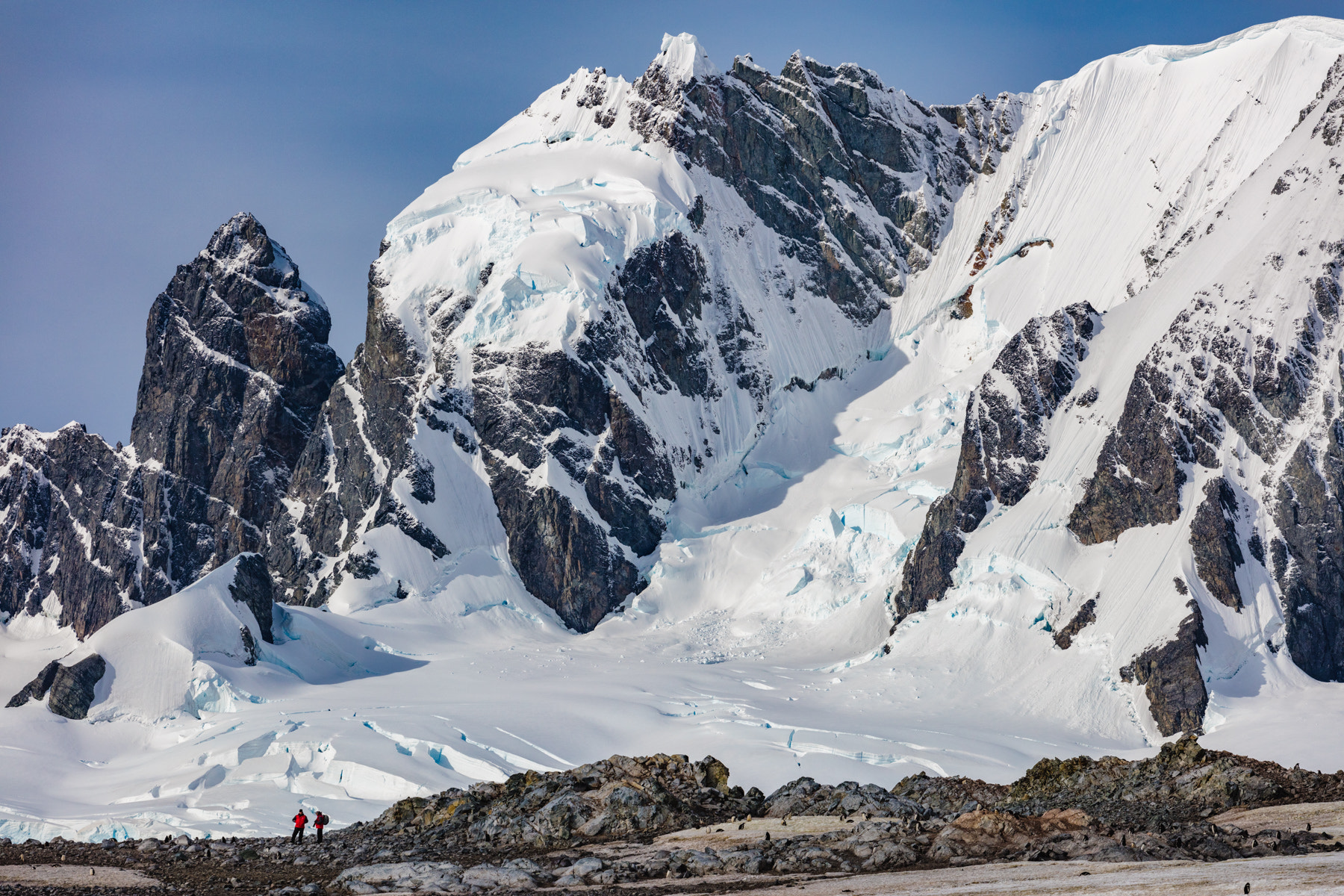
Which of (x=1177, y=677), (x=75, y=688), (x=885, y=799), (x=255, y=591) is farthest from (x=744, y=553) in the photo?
(x=885, y=799)

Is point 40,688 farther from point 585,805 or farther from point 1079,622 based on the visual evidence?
point 585,805

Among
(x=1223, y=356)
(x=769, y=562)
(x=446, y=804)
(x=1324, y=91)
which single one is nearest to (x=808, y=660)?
(x=769, y=562)

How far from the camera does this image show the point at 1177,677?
130 meters

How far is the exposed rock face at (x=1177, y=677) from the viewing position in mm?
127812

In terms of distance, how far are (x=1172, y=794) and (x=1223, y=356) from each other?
370 feet

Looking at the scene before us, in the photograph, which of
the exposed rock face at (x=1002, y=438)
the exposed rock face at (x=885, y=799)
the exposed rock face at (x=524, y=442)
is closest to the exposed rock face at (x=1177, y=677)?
the exposed rock face at (x=1002, y=438)

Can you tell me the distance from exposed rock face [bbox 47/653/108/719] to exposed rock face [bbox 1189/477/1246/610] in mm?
108232

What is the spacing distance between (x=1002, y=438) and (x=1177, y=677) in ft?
127

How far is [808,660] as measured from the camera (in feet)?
512

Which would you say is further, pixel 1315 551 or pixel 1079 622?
pixel 1079 622

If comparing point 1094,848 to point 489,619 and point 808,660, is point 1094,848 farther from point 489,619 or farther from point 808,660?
point 489,619

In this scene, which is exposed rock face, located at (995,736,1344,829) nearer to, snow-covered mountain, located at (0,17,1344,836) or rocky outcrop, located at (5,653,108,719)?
snow-covered mountain, located at (0,17,1344,836)

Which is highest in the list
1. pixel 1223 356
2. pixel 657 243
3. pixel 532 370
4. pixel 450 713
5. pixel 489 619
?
pixel 657 243

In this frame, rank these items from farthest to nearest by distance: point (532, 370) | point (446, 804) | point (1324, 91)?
1. point (532, 370)
2. point (1324, 91)
3. point (446, 804)
